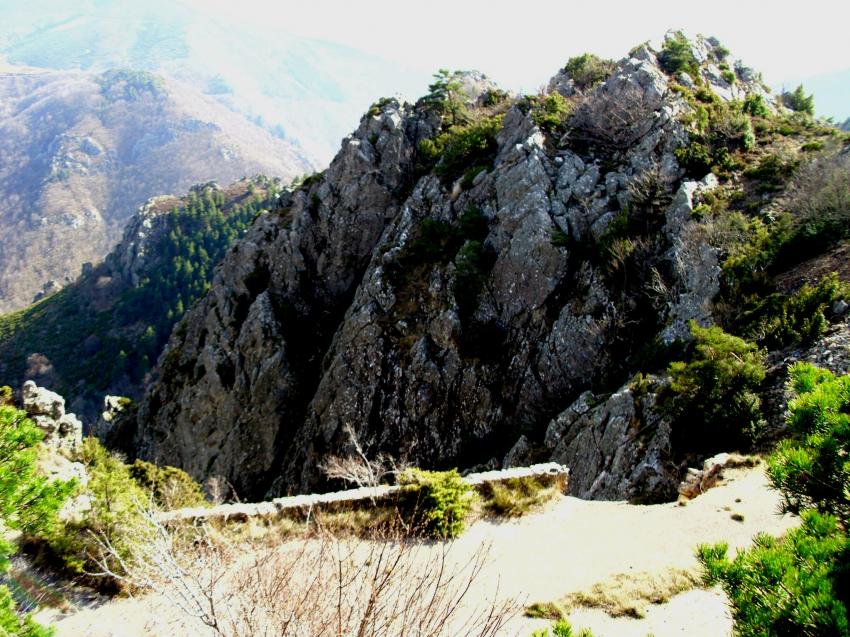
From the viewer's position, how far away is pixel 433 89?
4119cm

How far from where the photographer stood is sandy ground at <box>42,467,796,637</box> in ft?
28.5

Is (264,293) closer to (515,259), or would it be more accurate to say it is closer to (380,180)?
(380,180)

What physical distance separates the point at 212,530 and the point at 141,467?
474 inches

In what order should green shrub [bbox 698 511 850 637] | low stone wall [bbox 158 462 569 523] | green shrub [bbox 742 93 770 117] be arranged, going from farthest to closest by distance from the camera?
green shrub [bbox 742 93 770 117] < low stone wall [bbox 158 462 569 523] < green shrub [bbox 698 511 850 637]

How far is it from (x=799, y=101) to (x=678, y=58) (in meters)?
18.7

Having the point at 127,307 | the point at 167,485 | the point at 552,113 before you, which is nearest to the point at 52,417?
the point at 167,485

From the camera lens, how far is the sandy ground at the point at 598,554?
8684 millimetres

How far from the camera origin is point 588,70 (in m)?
37.7

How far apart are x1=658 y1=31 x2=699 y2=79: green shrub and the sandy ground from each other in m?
32.0

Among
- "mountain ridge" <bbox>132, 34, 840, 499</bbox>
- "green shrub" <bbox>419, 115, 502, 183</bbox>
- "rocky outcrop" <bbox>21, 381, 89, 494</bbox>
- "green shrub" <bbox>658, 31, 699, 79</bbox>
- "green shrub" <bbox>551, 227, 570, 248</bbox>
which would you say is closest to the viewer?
"mountain ridge" <bbox>132, 34, 840, 499</bbox>

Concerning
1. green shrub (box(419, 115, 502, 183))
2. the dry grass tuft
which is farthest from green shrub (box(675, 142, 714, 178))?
the dry grass tuft

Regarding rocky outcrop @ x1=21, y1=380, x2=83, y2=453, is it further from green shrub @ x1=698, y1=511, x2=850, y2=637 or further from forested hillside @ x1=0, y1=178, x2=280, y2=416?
forested hillside @ x1=0, y1=178, x2=280, y2=416

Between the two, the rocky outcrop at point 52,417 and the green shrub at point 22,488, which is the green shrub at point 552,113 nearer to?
the green shrub at point 22,488

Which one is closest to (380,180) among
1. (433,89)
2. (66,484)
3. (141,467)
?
(433,89)
